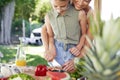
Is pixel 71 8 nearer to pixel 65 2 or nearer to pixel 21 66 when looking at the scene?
pixel 65 2

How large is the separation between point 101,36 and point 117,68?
78 millimetres

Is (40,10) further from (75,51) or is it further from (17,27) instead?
(75,51)

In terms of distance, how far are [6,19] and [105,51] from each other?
3.42 meters

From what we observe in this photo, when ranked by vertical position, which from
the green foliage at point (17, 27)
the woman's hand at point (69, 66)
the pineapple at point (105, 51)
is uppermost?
the pineapple at point (105, 51)

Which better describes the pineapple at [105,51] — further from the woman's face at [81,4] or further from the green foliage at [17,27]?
the green foliage at [17,27]

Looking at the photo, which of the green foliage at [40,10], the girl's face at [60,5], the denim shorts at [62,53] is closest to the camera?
the girl's face at [60,5]

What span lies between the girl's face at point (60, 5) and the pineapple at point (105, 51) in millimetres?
982

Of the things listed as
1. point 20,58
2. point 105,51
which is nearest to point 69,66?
point 20,58

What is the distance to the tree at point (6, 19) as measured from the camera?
3.88 meters

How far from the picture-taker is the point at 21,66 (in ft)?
5.49

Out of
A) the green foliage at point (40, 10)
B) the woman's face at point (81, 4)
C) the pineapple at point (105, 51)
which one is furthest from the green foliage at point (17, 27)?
the pineapple at point (105, 51)

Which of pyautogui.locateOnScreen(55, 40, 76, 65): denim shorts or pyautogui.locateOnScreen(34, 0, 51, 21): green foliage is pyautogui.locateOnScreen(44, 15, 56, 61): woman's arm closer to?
pyautogui.locateOnScreen(55, 40, 76, 65): denim shorts

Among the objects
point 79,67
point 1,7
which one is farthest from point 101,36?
point 1,7

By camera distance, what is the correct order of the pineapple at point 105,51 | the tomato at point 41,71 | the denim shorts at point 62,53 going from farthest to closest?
1. the denim shorts at point 62,53
2. the tomato at point 41,71
3. the pineapple at point 105,51
